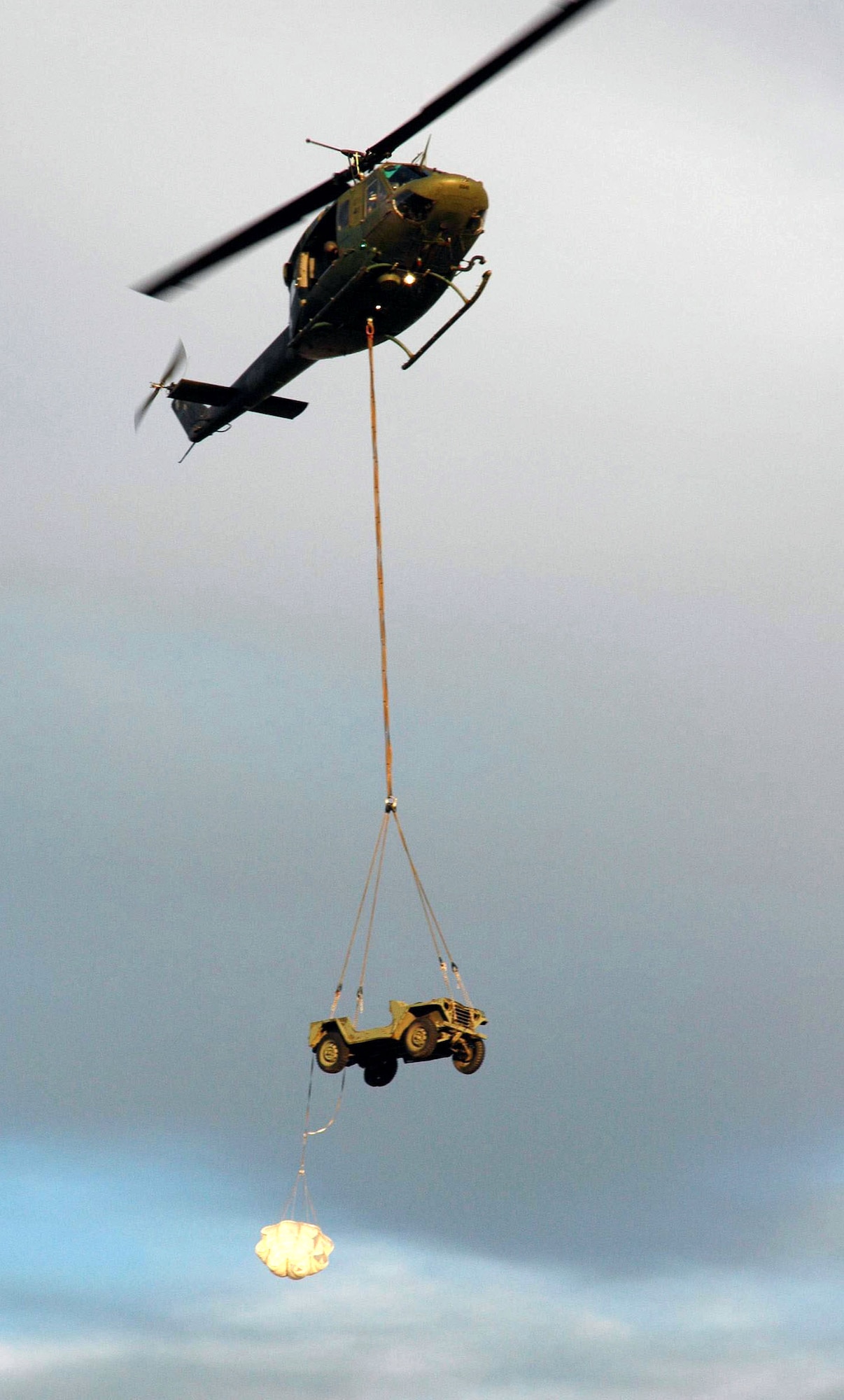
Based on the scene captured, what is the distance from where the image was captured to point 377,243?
27.1 meters

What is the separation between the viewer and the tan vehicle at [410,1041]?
23797 mm

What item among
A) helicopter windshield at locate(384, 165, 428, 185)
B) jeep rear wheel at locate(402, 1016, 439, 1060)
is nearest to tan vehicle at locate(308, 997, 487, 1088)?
jeep rear wheel at locate(402, 1016, 439, 1060)

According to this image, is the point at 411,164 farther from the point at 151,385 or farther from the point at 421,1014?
the point at 421,1014

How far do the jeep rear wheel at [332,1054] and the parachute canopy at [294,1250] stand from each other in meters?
1.87

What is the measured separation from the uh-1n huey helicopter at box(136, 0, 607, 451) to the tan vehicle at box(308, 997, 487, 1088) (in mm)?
8648

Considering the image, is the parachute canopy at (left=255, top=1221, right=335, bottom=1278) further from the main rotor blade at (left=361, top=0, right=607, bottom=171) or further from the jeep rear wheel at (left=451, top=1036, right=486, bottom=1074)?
the main rotor blade at (left=361, top=0, right=607, bottom=171)

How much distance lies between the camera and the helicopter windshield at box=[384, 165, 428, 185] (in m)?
27.1

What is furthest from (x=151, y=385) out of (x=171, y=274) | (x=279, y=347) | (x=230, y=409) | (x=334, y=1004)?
(x=334, y=1004)

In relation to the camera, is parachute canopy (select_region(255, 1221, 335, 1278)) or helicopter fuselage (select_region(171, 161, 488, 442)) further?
helicopter fuselage (select_region(171, 161, 488, 442))

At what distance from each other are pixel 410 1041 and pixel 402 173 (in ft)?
37.6

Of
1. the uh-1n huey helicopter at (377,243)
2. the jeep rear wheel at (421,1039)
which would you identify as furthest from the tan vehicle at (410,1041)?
the uh-1n huey helicopter at (377,243)

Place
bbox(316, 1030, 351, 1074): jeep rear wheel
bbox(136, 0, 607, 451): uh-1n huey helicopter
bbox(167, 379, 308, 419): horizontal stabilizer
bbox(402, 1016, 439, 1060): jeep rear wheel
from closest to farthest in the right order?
bbox(402, 1016, 439, 1060): jeep rear wheel < bbox(316, 1030, 351, 1074): jeep rear wheel < bbox(136, 0, 607, 451): uh-1n huey helicopter < bbox(167, 379, 308, 419): horizontal stabilizer

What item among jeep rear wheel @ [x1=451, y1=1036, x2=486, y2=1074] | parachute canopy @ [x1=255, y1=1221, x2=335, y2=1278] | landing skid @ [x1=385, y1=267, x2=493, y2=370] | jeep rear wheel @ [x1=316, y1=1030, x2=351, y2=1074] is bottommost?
parachute canopy @ [x1=255, y1=1221, x2=335, y2=1278]

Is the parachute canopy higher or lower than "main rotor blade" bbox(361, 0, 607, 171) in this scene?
lower
